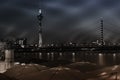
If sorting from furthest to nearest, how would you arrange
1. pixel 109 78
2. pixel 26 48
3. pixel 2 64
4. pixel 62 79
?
pixel 26 48
pixel 2 64
pixel 62 79
pixel 109 78

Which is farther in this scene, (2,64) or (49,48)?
(49,48)

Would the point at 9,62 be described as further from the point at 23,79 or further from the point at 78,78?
→ the point at 78,78

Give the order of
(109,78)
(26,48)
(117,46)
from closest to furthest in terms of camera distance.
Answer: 1. (109,78)
2. (117,46)
3. (26,48)

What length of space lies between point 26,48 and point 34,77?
175 metres

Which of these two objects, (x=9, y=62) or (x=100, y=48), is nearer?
(x=9, y=62)

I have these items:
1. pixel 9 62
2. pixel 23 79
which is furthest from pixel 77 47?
pixel 23 79

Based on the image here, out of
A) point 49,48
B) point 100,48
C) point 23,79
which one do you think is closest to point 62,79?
point 23,79

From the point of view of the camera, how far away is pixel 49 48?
645 ft

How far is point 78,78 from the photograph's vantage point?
72.5 feet

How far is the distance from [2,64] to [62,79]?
45.8 feet

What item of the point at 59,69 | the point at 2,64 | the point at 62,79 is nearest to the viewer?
the point at 62,79

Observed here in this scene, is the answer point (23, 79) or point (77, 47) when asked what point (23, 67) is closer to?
point (23, 79)

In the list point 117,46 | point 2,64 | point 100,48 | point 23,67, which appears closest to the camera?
point 23,67

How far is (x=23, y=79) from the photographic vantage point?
75.0 feet
